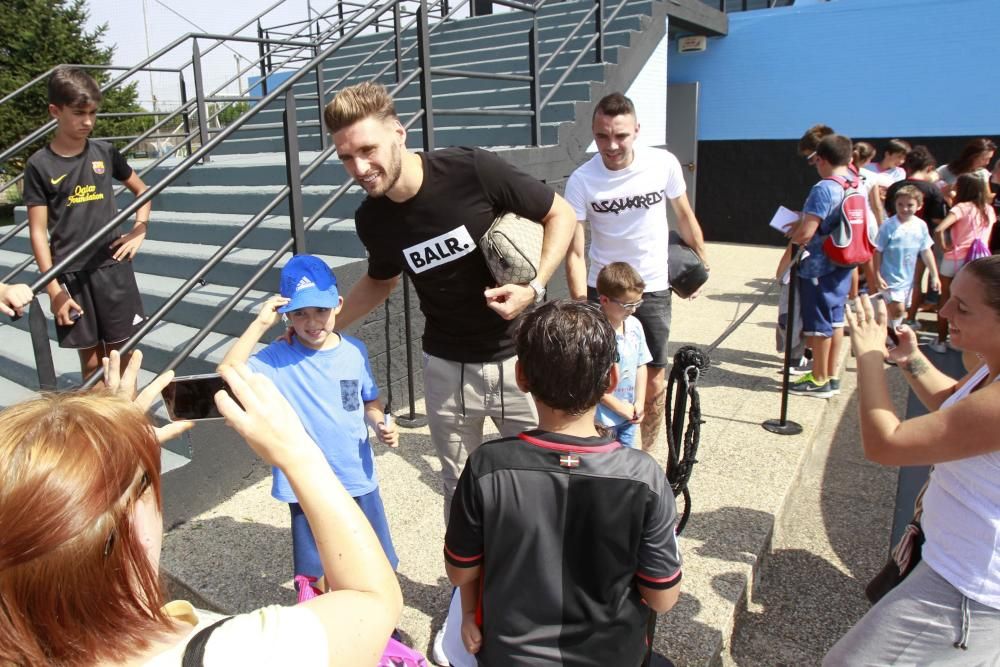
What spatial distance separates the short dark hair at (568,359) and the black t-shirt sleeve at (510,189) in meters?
0.94

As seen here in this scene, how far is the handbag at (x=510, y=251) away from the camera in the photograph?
243 cm

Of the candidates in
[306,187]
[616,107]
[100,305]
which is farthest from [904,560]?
[306,187]

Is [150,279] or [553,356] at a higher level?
[553,356]

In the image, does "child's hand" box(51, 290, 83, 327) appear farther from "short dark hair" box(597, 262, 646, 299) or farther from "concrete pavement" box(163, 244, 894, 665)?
"short dark hair" box(597, 262, 646, 299)

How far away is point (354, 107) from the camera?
7.68ft

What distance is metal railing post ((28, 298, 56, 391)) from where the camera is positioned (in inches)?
107

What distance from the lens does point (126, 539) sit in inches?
35.4

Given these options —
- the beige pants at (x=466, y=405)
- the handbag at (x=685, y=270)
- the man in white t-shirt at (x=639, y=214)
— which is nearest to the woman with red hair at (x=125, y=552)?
the beige pants at (x=466, y=405)

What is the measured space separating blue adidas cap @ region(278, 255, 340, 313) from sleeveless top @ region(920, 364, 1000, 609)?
192 cm

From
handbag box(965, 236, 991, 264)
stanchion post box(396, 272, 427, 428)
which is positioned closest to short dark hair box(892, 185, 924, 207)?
handbag box(965, 236, 991, 264)

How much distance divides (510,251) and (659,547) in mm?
1147

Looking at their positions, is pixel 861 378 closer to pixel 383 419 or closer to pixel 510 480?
pixel 510 480

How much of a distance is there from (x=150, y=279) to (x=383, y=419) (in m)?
3.48

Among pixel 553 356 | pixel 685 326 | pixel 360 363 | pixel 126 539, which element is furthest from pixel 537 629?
pixel 685 326
